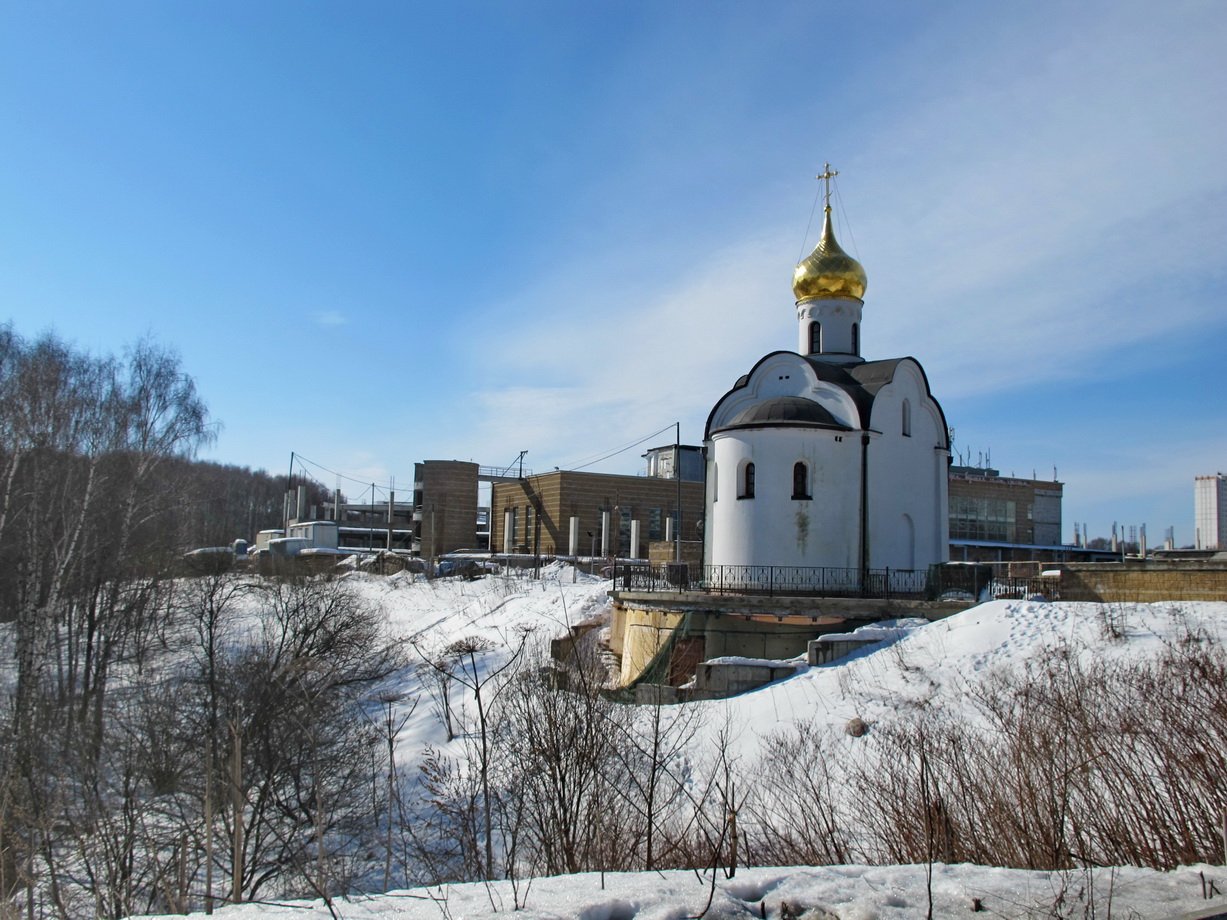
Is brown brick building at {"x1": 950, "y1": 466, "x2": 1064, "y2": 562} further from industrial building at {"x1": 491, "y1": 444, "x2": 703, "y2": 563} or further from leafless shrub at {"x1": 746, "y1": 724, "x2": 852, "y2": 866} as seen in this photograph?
leafless shrub at {"x1": 746, "y1": 724, "x2": 852, "y2": 866}

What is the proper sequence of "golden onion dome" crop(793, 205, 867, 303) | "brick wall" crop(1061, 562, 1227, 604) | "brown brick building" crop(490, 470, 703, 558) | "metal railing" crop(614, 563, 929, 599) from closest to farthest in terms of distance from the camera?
"brick wall" crop(1061, 562, 1227, 604)
"metal railing" crop(614, 563, 929, 599)
"golden onion dome" crop(793, 205, 867, 303)
"brown brick building" crop(490, 470, 703, 558)

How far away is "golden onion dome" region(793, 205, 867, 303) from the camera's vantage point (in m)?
23.4

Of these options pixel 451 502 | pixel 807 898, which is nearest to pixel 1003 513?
pixel 451 502

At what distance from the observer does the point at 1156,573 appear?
621 inches

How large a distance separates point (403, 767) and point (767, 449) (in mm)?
9579

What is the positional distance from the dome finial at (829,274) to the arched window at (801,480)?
6077 mm

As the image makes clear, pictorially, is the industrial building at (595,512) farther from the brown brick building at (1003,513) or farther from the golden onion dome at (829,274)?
the golden onion dome at (829,274)

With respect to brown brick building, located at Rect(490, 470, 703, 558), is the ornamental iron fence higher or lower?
lower

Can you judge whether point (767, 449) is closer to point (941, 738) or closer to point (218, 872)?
point (941, 738)

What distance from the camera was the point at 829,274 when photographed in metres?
23.4

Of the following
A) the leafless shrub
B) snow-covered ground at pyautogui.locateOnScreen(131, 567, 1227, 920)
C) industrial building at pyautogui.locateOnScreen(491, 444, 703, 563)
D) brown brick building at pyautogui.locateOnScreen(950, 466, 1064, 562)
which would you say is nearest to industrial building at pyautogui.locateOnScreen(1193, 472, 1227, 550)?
brown brick building at pyautogui.locateOnScreen(950, 466, 1064, 562)

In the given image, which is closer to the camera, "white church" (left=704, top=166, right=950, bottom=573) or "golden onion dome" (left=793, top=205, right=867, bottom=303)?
"white church" (left=704, top=166, right=950, bottom=573)

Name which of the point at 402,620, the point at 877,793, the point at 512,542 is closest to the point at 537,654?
the point at 877,793

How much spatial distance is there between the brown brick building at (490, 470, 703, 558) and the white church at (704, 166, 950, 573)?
2207cm
